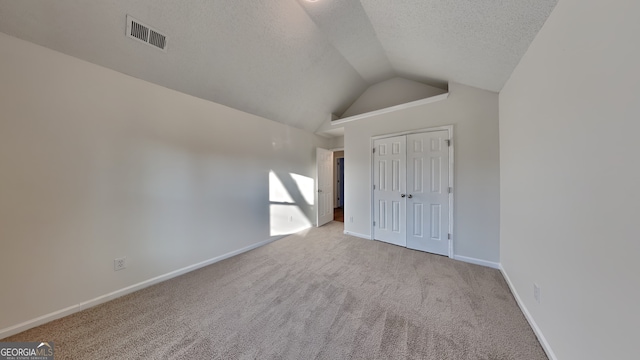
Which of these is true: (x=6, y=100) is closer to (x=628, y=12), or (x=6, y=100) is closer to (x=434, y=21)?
(x=434, y=21)

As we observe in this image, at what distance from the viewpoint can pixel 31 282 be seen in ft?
5.28

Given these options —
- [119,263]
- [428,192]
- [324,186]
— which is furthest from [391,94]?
[119,263]

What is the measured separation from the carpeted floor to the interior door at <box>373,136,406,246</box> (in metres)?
0.90

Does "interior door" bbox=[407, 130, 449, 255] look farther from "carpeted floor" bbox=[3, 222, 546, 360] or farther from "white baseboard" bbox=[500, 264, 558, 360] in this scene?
"white baseboard" bbox=[500, 264, 558, 360]

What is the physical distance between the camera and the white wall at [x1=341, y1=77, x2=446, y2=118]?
11.5 feet

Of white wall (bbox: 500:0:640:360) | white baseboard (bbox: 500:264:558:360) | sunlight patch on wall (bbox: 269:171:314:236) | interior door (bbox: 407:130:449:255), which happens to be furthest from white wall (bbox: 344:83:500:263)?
sunlight patch on wall (bbox: 269:171:314:236)

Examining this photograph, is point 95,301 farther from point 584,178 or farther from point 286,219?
point 584,178

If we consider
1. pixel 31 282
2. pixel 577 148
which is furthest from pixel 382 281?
pixel 31 282

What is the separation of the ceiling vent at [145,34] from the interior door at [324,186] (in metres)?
3.21

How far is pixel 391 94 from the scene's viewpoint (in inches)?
150

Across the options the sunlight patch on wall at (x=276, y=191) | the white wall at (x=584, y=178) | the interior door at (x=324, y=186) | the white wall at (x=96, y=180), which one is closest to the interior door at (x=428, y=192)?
the white wall at (x=584, y=178)

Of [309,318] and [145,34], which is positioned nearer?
[309,318]

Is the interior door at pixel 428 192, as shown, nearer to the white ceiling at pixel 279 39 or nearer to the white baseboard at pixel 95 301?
the white ceiling at pixel 279 39

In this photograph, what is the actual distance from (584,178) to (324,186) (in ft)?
13.7
